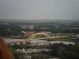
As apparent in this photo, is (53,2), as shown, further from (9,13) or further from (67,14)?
(9,13)

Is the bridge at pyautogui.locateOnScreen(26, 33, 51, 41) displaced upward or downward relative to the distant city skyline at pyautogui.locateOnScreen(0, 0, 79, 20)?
downward

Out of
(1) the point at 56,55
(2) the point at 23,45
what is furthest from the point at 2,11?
(1) the point at 56,55

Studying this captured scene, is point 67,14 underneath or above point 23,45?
above

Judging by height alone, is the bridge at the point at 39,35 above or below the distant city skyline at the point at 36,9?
below

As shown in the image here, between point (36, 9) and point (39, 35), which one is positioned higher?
point (36, 9)

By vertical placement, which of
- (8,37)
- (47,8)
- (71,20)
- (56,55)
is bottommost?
(56,55)

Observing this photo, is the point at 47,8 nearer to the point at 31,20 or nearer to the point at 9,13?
the point at 31,20
